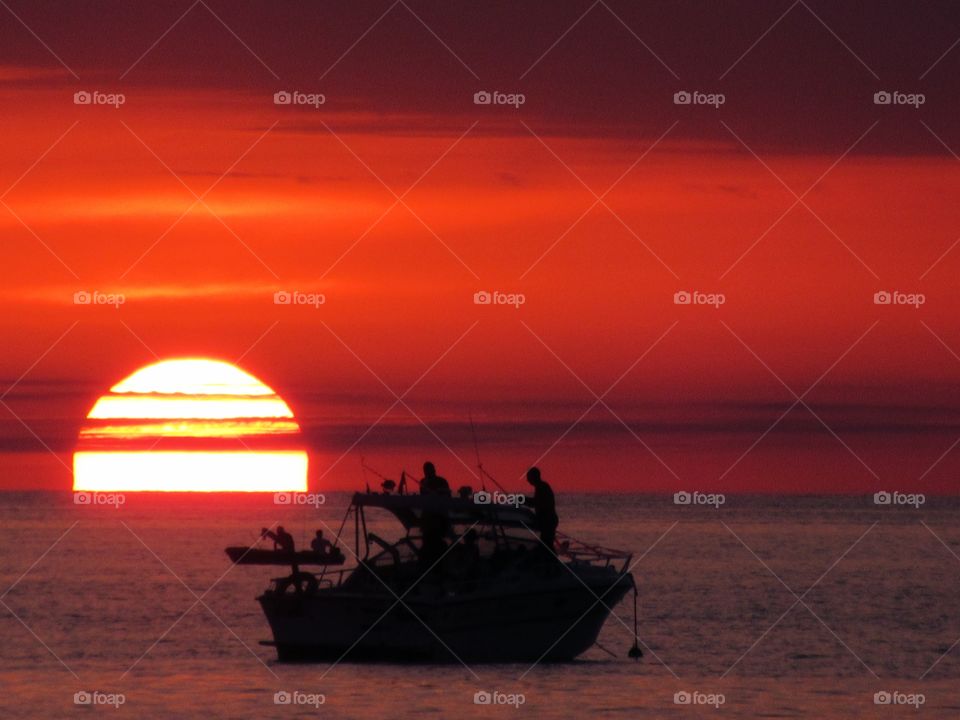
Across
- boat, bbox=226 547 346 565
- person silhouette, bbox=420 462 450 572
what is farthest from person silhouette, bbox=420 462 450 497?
boat, bbox=226 547 346 565

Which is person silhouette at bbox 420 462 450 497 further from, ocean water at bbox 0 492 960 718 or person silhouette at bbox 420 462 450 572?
ocean water at bbox 0 492 960 718

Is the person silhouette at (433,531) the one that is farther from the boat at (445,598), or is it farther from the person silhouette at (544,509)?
the person silhouette at (544,509)

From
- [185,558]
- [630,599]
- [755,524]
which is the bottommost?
[630,599]

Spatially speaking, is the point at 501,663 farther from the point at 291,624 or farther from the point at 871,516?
the point at 871,516

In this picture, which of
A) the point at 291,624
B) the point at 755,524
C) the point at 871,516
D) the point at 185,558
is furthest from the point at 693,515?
the point at 291,624

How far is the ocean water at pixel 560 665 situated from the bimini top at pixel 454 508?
257 centimetres

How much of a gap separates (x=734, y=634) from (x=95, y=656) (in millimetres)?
15514

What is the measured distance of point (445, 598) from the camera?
33000mm

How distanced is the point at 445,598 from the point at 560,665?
3059 millimetres

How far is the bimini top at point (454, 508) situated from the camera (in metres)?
33.3

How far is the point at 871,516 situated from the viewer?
184750 mm

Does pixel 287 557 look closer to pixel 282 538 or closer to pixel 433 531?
pixel 282 538

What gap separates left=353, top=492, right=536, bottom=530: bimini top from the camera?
3331 centimetres

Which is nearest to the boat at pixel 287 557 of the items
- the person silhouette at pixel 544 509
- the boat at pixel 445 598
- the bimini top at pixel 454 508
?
the boat at pixel 445 598
